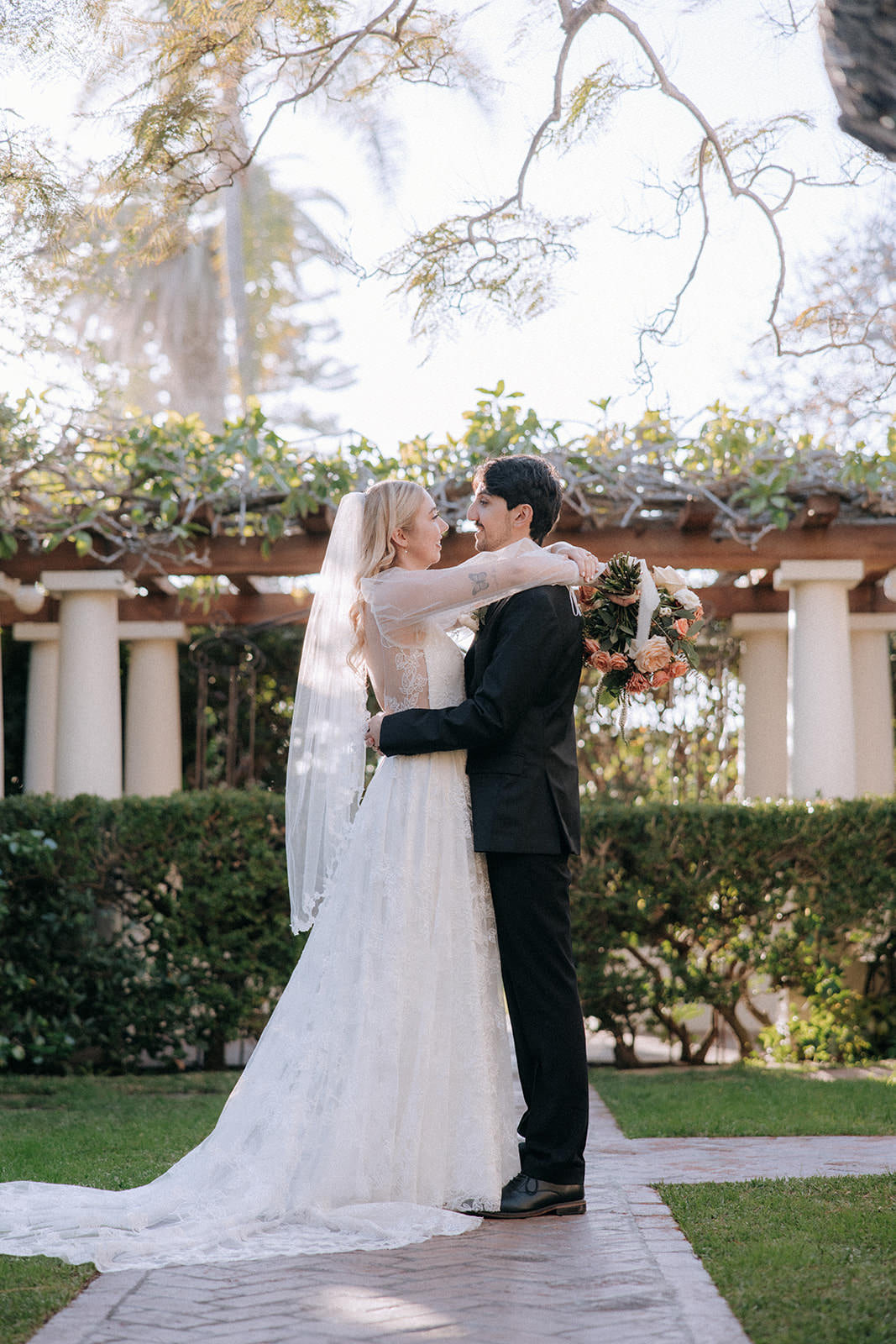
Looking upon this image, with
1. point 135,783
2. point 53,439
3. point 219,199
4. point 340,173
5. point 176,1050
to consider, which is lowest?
point 176,1050

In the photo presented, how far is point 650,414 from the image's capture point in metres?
7.98

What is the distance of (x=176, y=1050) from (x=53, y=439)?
3678 mm

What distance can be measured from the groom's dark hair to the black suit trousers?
3.45 ft

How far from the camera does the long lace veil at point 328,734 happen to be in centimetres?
410

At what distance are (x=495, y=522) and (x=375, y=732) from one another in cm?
74

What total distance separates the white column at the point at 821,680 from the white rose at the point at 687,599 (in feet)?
15.7

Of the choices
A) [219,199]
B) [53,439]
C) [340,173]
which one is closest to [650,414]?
[340,173]

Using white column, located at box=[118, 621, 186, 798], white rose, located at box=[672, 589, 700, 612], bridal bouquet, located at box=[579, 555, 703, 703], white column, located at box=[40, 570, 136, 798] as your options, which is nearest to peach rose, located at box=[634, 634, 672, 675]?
bridal bouquet, located at box=[579, 555, 703, 703]

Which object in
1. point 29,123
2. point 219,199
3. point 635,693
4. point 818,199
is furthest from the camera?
point 219,199

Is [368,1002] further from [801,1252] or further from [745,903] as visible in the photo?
[745,903]

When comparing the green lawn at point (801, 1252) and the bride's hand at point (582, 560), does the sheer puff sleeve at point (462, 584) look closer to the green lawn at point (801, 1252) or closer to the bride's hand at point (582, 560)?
the bride's hand at point (582, 560)

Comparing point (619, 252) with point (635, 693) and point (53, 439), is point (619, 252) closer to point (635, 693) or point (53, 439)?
point (635, 693)

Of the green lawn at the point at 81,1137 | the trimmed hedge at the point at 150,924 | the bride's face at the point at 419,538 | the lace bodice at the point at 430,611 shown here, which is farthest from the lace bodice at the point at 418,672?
the trimmed hedge at the point at 150,924

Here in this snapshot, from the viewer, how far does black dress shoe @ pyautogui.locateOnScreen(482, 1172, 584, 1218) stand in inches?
145
